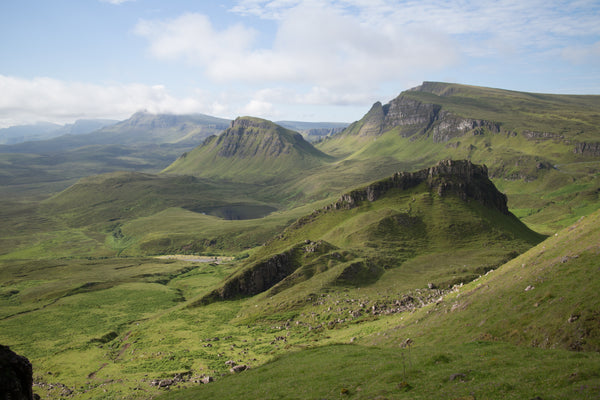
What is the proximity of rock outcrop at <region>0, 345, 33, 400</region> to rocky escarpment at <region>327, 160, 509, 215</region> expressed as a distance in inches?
5157

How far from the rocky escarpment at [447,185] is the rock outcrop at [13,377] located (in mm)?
130990

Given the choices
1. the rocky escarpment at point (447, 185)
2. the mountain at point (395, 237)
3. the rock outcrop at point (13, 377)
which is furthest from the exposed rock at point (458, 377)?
the rocky escarpment at point (447, 185)

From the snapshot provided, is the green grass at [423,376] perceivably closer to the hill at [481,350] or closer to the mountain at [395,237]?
the hill at [481,350]

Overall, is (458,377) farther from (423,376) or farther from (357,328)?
(357,328)

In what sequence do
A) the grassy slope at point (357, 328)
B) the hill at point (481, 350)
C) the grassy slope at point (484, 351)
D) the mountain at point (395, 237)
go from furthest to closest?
the mountain at point (395, 237)
the grassy slope at point (357, 328)
the hill at point (481, 350)
the grassy slope at point (484, 351)

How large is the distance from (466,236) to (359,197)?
4691 cm

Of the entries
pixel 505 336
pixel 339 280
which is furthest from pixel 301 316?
pixel 505 336

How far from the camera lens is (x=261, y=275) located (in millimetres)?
115438

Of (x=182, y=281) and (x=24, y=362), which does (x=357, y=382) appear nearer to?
(x=24, y=362)

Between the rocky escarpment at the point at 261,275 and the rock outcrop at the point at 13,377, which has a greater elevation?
the rock outcrop at the point at 13,377

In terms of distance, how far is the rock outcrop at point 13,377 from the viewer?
104 feet

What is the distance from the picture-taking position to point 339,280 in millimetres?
97812

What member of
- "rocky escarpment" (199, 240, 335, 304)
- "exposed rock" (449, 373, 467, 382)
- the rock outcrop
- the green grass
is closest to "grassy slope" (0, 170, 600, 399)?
the green grass

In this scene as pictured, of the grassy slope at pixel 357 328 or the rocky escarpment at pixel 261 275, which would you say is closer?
the grassy slope at pixel 357 328
